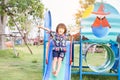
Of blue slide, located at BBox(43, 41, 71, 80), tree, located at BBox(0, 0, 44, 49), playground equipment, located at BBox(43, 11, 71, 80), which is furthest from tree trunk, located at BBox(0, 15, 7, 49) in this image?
blue slide, located at BBox(43, 41, 71, 80)

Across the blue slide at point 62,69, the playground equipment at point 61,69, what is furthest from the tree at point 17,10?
the blue slide at point 62,69

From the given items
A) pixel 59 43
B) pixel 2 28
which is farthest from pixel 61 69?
pixel 2 28

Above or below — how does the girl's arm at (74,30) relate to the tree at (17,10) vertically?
below

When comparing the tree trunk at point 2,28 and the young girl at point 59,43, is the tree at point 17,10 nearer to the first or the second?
the tree trunk at point 2,28

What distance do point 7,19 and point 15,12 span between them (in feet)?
4.89

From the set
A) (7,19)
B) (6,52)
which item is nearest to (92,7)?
(6,52)

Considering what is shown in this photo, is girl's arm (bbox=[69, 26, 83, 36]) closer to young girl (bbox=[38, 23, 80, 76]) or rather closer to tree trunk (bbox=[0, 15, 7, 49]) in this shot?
young girl (bbox=[38, 23, 80, 76])

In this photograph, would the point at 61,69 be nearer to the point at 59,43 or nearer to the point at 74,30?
the point at 59,43

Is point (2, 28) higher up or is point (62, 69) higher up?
point (2, 28)

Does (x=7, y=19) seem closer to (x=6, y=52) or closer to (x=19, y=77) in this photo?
(x=6, y=52)

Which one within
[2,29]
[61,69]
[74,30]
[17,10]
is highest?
[17,10]

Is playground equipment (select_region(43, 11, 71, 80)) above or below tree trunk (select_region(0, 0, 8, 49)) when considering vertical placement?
below

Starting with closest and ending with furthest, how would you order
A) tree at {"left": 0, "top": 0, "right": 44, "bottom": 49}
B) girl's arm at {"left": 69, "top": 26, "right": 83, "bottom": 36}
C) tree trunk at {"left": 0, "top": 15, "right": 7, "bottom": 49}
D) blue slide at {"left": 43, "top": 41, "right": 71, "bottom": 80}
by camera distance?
blue slide at {"left": 43, "top": 41, "right": 71, "bottom": 80} → girl's arm at {"left": 69, "top": 26, "right": 83, "bottom": 36} → tree at {"left": 0, "top": 0, "right": 44, "bottom": 49} → tree trunk at {"left": 0, "top": 15, "right": 7, "bottom": 49}

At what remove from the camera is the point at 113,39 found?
253 inches
